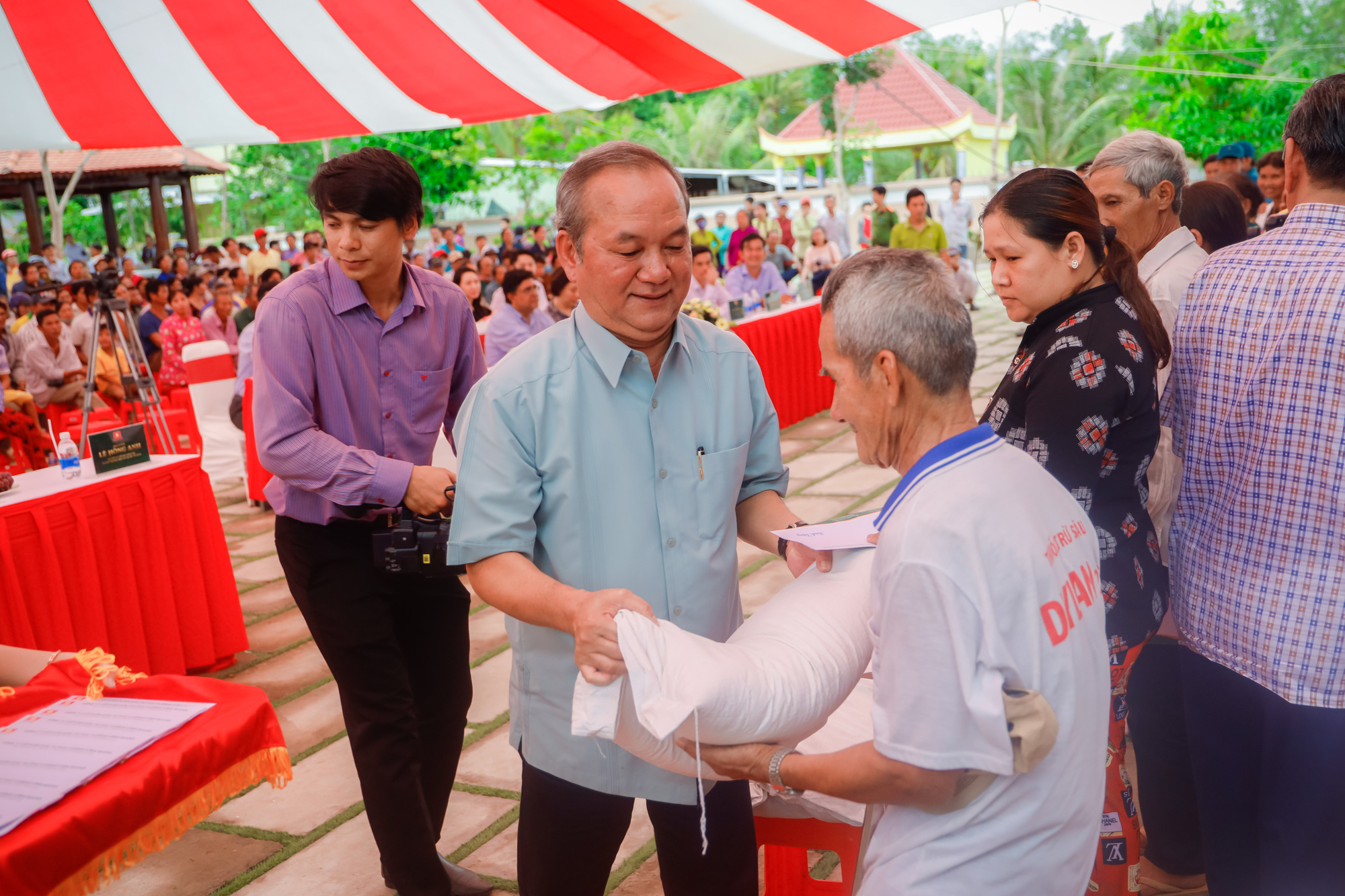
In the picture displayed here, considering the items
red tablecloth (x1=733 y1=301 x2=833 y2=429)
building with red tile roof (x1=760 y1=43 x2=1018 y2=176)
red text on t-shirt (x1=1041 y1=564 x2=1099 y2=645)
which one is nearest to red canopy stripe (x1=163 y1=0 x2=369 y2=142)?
red text on t-shirt (x1=1041 y1=564 x2=1099 y2=645)

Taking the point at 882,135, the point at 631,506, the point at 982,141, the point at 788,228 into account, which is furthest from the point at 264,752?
the point at 982,141

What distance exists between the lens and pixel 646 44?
314 centimetres

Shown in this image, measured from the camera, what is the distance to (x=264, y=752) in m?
1.83

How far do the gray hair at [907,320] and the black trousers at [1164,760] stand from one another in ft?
4.36

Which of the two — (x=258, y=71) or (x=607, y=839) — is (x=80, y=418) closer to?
(x=258, y=71)

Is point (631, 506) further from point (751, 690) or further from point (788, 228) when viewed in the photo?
point (788, 228)

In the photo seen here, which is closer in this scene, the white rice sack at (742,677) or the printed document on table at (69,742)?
the white rice sack at (742,677)

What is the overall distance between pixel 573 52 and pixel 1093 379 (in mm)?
2260

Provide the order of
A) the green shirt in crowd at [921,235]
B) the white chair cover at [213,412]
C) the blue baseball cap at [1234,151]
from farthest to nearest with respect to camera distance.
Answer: the green shirt in crowd at [921,235] → the white chair cover at [213,412] → the blue baseball cap at [1234,151]

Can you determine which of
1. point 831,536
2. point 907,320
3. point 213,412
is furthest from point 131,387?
point 907,320

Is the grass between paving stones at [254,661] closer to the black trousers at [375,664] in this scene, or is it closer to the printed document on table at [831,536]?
the black trousers at [375,664]

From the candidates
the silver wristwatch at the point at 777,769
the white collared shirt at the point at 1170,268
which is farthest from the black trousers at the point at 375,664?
the white collared shirt at the point at 1170,268

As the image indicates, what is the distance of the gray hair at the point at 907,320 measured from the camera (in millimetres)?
1075

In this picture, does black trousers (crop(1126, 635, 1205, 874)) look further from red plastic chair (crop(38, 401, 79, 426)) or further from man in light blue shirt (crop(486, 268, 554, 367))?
red plastic chair (crop(38, 401, 79, 426))
